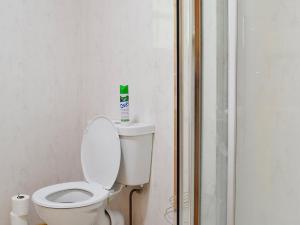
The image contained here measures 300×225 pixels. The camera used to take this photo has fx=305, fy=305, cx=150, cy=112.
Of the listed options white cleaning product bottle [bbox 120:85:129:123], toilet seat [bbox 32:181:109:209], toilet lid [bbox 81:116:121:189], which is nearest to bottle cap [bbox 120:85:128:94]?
white cleaning product bottle [bbox 120:85:129:123]

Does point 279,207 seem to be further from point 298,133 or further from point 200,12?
point 200,12

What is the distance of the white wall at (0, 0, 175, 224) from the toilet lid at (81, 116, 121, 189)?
8.0 inches

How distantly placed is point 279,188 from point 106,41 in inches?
62.8

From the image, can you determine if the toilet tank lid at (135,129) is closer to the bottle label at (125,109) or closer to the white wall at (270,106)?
the bottle label at (125,109)

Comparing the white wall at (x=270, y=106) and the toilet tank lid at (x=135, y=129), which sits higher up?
the white wall at (x=270, y=106)

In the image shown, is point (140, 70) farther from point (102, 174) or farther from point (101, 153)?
point (102, 174)

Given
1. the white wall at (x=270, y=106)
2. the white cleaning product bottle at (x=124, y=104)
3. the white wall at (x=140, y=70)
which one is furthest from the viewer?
the white cleaning product bottle at (x=124, y=104)

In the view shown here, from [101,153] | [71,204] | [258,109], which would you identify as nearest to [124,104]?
[101,153]

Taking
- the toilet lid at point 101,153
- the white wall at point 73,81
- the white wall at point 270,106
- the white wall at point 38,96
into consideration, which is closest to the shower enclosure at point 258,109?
the white wall at point 270,106

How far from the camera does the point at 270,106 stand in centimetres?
75

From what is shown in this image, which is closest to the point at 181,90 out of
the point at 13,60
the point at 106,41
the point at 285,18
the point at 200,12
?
the point at 200,12

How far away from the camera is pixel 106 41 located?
207 centimetres

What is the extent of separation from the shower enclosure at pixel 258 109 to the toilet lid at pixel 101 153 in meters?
0.99

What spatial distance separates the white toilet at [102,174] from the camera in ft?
5.01
